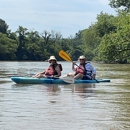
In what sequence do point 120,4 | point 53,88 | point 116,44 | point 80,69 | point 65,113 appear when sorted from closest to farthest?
point 65,113 → point 53,88 → point 80,69 → point 116,44 → point 120,4

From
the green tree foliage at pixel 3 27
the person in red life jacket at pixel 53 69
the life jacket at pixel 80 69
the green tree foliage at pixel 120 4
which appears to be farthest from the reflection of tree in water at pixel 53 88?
the green tree foliage at pixel 3 27

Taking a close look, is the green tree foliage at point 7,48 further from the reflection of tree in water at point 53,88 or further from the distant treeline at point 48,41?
the reflection of tree in water at point 53,88

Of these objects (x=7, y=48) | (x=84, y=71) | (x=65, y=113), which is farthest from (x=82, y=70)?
(x=7, y=48)

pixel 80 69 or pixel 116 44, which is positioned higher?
pixel 116 44

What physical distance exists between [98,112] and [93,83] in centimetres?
747

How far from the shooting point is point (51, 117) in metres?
7.31

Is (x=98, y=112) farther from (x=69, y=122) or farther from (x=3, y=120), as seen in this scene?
(x=3, y=120)

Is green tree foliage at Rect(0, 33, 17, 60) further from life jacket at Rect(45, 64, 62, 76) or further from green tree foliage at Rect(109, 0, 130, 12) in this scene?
life jacket at Rect(45, 64, 62, 76)

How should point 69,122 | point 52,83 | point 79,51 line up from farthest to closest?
point 79,51 < point 52,83 < point 69,122

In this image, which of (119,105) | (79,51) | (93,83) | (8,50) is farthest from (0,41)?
(119,105)

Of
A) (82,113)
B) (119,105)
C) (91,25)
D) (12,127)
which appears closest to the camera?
(12,127)

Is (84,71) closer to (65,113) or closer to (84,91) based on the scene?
(84,91)

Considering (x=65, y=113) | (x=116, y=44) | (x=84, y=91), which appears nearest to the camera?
(x=65, y=113)

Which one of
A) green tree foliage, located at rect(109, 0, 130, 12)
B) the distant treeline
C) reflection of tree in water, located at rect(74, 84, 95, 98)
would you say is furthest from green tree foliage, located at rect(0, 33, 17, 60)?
reflection of tree in water, located at rect(74, 84, 95, 98)
